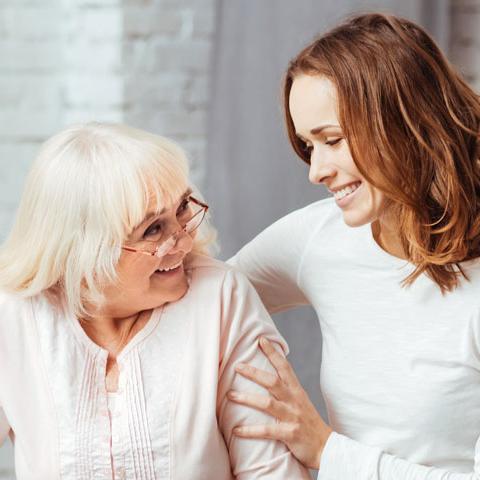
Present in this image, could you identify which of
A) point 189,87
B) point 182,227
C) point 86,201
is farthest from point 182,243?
point 189,87

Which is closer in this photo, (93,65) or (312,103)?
(312,103)

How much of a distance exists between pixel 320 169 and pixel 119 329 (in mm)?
416

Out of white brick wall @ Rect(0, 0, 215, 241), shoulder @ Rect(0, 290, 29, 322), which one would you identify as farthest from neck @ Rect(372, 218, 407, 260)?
white brick wall @ Rect(0, 0, 215, 241)

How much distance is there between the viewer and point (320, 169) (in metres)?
1.44

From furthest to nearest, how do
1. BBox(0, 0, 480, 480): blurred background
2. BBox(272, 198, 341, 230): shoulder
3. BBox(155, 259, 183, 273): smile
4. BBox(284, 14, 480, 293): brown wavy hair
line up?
1. BBox(0, 0, 480, 480): blurred background
2. BBox(272, 198, 341, 230): shoulder
3. BBox(155, 259, 183, 273): smile
4. BBox(284, 14, 480, 293): brown wavy hair

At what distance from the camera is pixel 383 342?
1542 mm

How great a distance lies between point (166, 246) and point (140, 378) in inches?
8.3

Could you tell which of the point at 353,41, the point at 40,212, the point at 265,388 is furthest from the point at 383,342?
the point at 40,212

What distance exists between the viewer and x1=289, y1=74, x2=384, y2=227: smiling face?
1415 mm

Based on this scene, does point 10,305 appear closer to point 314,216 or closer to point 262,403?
point 262,403

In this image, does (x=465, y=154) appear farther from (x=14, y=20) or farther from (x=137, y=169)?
(x=14, y=20)

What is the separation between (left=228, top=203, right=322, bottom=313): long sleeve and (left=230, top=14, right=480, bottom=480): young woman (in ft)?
0.20

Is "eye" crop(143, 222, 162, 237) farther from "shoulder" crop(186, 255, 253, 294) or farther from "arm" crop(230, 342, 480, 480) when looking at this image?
"arm" crop(230, 342, 480, 480)

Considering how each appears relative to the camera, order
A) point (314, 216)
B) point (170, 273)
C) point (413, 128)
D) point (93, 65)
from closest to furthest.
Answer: point (413, 128) → point (170, 273) → point (314, 216) → point (93, 65)
